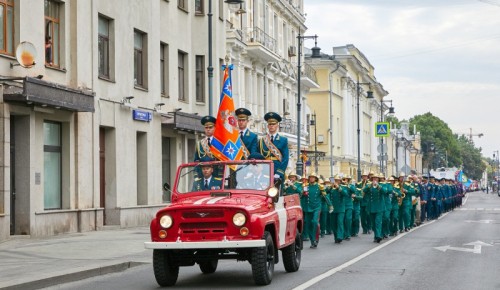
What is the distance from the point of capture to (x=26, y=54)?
2281 centimetres

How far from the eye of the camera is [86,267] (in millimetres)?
16062

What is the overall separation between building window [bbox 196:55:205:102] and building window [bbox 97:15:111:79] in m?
9.69

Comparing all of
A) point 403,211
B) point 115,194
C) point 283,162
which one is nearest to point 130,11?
point 115,194

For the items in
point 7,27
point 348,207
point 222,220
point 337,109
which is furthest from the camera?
point 337,109

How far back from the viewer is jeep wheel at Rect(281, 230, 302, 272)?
50.3 feet

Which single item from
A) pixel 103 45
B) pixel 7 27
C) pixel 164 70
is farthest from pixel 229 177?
pixel 164 70

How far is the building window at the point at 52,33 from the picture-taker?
2584cm

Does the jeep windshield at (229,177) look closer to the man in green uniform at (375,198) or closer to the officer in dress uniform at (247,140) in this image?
the officer in dress uniform at (247,140)

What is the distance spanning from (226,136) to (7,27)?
7.84 m

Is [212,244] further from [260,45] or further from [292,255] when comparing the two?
[260,45]

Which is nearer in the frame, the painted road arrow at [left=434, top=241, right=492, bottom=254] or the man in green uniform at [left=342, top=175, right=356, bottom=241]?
the painted road arrow at [left=434, top=241, right=492, bottom=254]

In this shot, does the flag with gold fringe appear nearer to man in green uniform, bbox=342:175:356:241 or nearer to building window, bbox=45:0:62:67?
building window, bbox=45:0:62:67

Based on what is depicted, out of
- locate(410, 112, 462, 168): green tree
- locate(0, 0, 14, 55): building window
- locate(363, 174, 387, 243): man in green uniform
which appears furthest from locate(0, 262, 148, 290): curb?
A: locate(410, 112, 462, 168): green tree

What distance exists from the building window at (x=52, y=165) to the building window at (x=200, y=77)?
1337 cm
